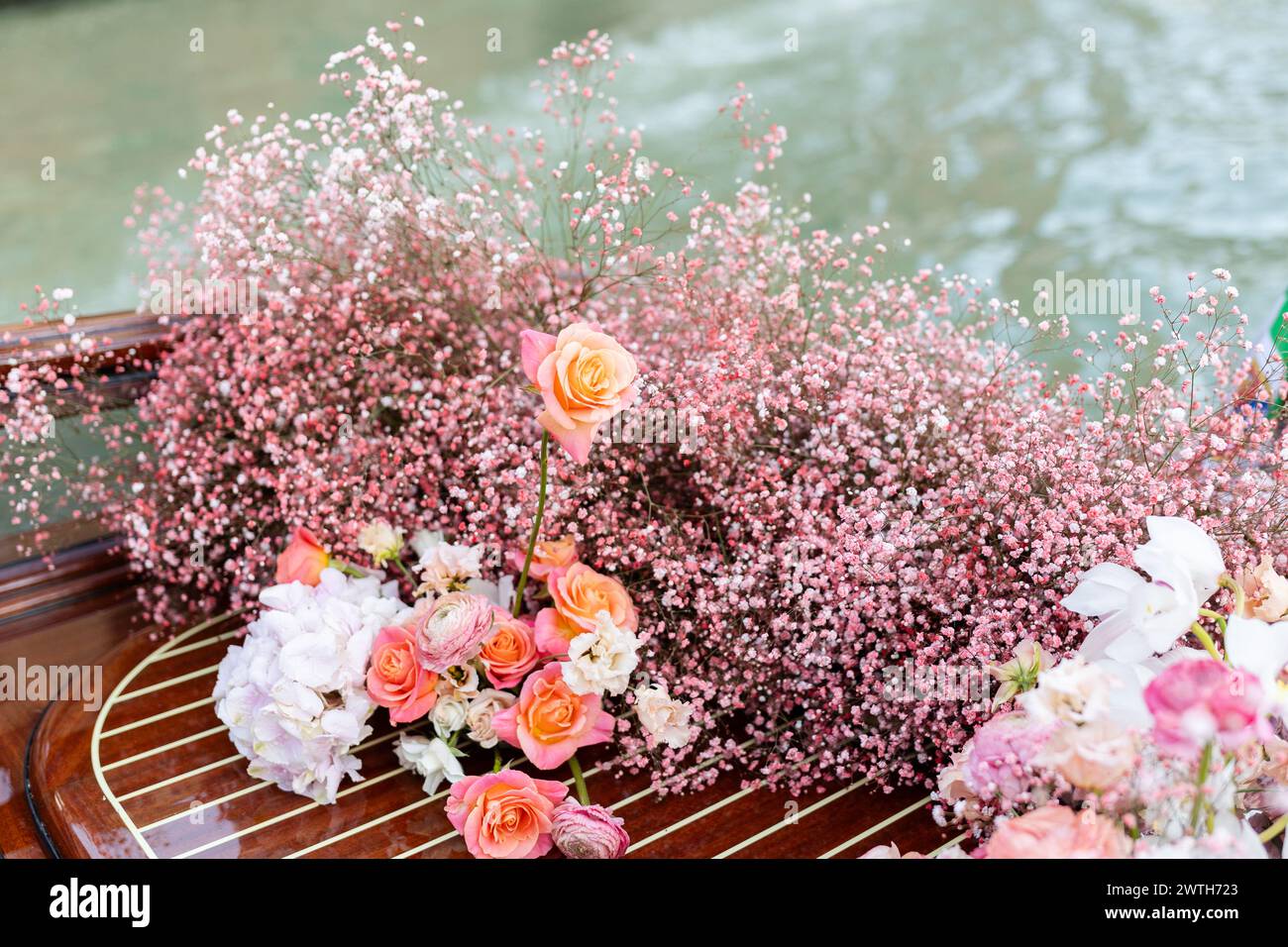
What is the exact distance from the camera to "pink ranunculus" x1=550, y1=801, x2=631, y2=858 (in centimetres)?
108

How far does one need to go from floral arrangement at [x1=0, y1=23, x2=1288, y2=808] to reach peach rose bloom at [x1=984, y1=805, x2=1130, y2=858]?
0.29m

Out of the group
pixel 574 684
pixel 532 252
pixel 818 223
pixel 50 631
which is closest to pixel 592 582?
pixel 574 684

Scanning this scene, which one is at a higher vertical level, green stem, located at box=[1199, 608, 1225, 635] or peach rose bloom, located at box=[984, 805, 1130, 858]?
green stem, located at box=[1199, 608, 1225, 635]

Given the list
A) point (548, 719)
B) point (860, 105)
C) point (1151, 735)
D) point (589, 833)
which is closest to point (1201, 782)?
point (1151, 735)

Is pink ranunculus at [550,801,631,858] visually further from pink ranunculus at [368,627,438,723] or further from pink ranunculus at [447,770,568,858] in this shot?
pink ranunculus at [368,627,438,723]

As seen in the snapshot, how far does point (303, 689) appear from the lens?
1196 millimetres

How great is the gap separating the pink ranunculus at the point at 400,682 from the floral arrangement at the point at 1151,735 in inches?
20.3

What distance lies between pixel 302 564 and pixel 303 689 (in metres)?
0.20

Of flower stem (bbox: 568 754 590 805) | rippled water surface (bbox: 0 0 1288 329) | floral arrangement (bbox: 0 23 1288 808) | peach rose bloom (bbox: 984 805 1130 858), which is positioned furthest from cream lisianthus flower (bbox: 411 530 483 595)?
rippled water surface (bbox: 0 0 1288 329)

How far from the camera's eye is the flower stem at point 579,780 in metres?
1.18

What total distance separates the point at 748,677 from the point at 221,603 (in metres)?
0.83

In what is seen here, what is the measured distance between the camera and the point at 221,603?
1.62 metres

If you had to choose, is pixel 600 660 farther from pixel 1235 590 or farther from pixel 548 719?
pixel 1235 590

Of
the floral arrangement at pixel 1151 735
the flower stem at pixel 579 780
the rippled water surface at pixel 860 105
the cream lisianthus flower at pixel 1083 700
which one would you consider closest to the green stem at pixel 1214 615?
the floral arrangement at pixel 1151 735
